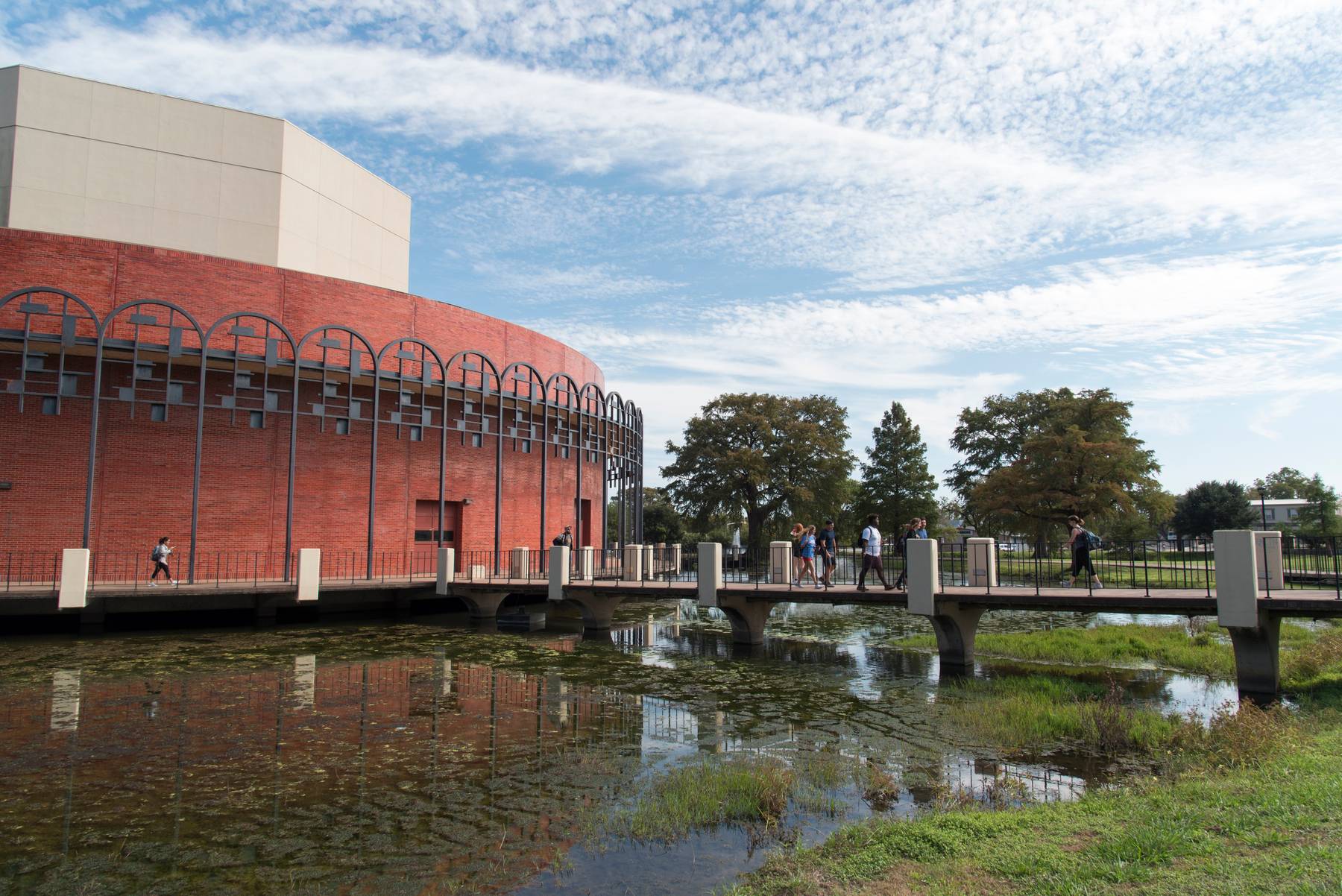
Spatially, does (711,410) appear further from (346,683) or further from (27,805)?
(27,805)

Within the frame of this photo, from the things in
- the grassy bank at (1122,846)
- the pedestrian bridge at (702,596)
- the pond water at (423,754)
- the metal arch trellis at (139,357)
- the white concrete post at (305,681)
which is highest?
the metal arch trellis at (139,357)

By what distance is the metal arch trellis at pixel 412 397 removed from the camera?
85.6 feet

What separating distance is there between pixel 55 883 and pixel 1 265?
22133mm

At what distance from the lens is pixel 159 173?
30.7 meters

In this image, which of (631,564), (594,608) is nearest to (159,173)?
(631,564)

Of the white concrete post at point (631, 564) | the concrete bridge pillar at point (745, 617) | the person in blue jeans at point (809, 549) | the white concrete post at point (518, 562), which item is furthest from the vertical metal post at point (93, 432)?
the person in blue jeans at point (809, 549)

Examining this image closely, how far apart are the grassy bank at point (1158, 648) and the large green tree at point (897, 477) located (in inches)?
1429

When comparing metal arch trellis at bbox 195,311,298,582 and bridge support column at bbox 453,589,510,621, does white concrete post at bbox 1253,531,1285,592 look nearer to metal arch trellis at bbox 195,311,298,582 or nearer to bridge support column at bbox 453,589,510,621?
bridge support column at bbox 453,589,510,621

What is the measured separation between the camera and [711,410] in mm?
56062

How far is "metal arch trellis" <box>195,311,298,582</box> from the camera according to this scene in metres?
23.1

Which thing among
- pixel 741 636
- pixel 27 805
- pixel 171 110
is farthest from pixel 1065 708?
pixel 171 110

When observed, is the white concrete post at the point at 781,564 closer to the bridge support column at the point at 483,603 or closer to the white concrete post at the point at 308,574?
the bridge support column at the point at 483,603

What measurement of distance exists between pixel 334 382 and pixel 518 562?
7857 millimetres

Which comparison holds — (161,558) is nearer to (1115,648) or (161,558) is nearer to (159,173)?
(159,173)
